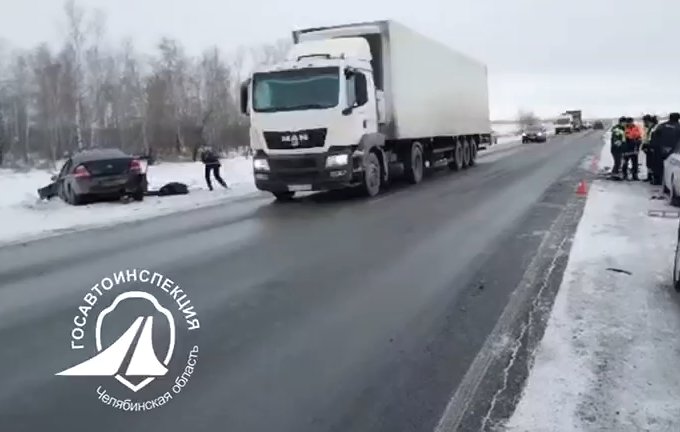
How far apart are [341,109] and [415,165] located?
5594mm

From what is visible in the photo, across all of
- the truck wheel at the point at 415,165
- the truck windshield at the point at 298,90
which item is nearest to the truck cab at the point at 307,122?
the truck windshield at the point at 298,90

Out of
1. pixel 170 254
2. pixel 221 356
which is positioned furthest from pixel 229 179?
pixel 221 356

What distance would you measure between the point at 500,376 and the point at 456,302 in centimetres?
189

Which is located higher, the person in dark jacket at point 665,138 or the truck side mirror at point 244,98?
the truck side mirror at point 244,98

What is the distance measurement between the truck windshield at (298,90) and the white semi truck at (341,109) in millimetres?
20

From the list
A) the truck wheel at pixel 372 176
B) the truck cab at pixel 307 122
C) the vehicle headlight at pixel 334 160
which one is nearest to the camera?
the truck cab at pixel 307 122

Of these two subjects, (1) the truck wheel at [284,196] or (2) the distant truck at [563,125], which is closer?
(1) the truck wheel at [284,196]

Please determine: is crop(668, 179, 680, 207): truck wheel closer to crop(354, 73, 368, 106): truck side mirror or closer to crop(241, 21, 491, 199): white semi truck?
crop(241, 21, 491, 199): white semi truck

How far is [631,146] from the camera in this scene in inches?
750

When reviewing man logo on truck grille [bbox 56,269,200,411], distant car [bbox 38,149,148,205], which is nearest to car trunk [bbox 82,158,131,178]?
distant car [bbox 38,149,148,205]

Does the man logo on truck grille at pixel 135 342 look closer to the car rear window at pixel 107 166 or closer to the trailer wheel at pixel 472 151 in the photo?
the car rear window at pixel 107 166

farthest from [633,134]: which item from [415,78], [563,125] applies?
[563,125]

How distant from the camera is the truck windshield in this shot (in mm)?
14867

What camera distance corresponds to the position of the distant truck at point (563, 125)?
92500mm
